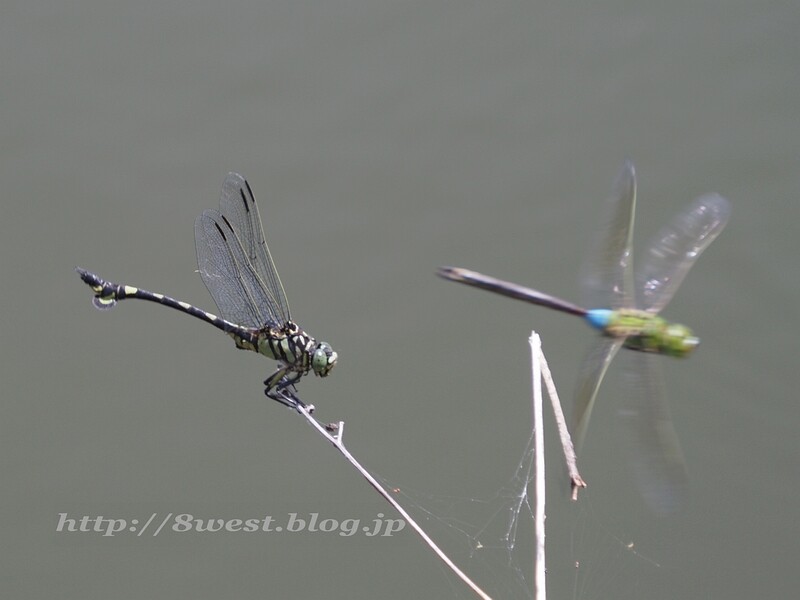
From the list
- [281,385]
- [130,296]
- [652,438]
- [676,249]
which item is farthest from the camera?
[130,296]

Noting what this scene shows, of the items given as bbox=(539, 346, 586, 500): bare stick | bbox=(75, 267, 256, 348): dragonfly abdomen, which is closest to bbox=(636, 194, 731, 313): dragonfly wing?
bbox=(539, 346, 586, 500): bare stick

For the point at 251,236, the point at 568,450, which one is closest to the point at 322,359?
the point at 251,236

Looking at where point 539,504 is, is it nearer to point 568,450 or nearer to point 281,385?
point 568,450

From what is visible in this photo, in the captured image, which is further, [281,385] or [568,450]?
[281,385]

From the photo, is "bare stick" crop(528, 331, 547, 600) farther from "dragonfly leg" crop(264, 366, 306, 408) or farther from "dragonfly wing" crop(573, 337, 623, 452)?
"dragonfly leg" crop(264, 366, 306, 408)

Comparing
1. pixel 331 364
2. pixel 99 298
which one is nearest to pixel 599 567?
pixel 331 364

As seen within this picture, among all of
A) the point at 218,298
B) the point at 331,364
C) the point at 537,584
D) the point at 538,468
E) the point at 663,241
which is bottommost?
the point at 537,584

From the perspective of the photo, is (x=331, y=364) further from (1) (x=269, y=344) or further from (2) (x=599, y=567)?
(2) (x=599, y=567)
